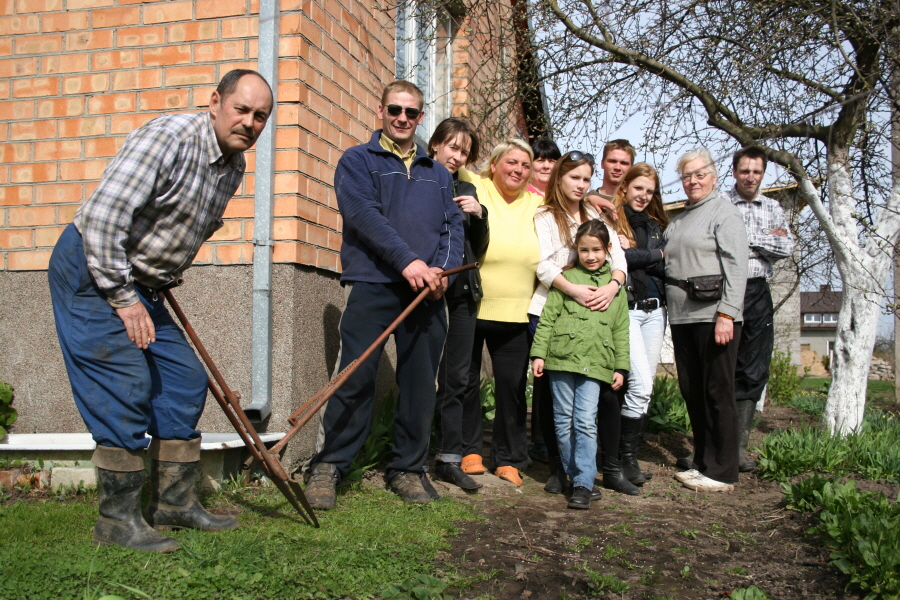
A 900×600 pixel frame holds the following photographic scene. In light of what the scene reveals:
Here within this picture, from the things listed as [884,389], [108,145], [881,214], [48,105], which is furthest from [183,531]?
[884,389]

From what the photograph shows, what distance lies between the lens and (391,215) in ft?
13.1

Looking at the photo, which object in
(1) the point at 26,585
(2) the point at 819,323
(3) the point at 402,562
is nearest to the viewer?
(1) the point at 26,585

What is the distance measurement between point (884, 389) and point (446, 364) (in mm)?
14127

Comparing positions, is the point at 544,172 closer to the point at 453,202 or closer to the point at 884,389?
the point at 453,202

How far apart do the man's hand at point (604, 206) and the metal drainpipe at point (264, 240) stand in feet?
6.55

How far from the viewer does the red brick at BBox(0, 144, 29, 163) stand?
4660 millimetres

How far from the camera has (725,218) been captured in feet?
15.0

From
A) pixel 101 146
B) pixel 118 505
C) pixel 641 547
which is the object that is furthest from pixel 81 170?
pixel 641 547

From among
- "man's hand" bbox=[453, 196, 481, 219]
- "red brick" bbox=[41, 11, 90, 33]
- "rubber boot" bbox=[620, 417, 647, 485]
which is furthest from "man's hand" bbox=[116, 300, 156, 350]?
"rubber boot" bbox=[620, 417, 647, 485]

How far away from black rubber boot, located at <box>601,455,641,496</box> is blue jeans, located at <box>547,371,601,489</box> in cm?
22

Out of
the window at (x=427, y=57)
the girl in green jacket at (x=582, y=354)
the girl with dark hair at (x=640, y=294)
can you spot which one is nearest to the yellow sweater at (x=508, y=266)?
the girl in green jacket at (x=582, y=354)

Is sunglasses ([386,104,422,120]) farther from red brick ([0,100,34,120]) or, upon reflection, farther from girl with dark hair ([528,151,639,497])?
red brick ([0,100,34,120])

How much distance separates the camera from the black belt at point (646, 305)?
471 centimetres

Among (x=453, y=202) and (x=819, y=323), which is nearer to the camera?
(x=453, y=202)
